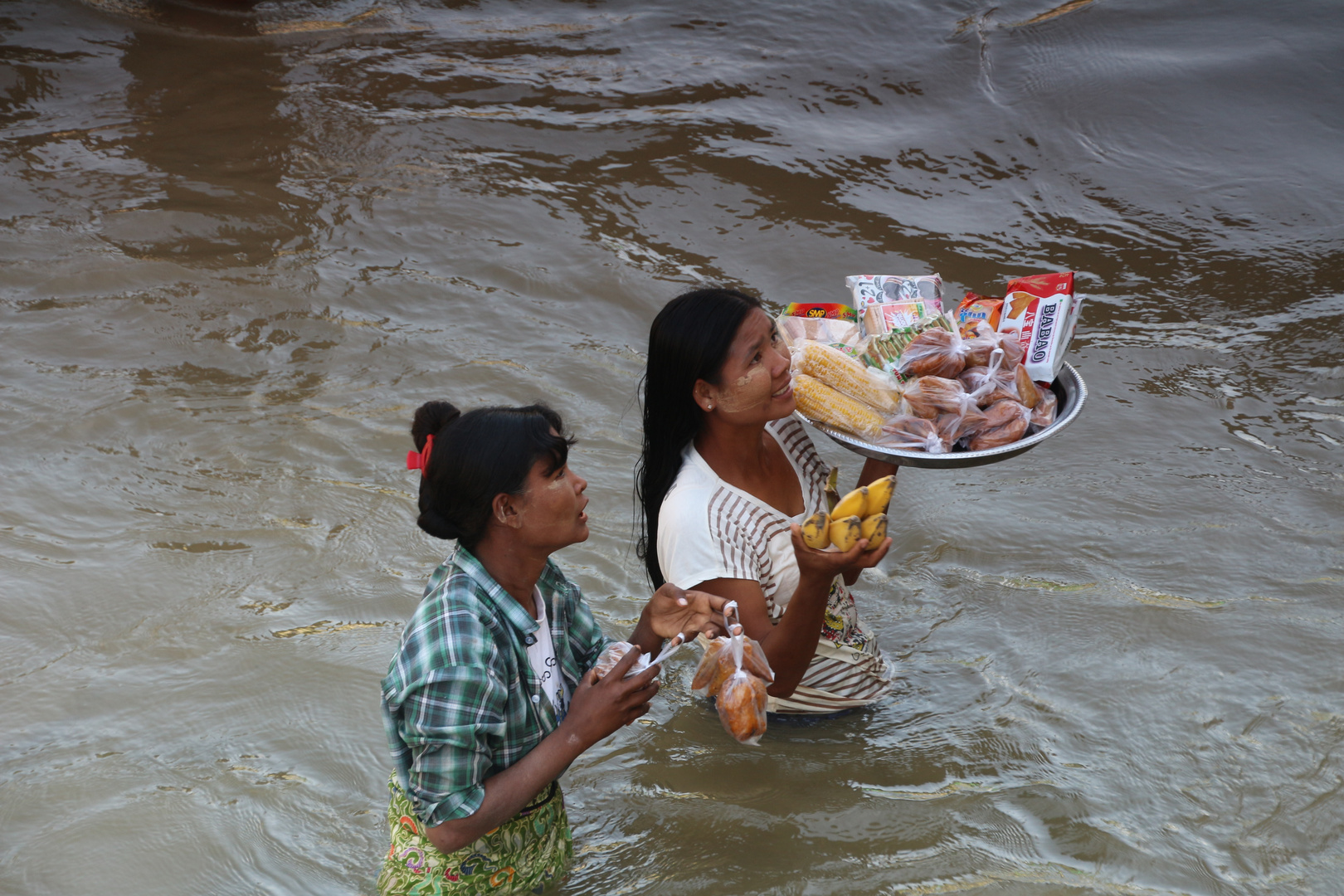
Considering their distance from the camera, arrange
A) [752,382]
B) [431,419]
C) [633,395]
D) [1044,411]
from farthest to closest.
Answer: [633,395] → [1044,411] → [752,382] → [431,419]

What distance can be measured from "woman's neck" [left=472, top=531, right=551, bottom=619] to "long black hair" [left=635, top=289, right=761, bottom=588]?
565 mm

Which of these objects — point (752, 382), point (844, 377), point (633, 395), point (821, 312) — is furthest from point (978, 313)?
point (633, 395)

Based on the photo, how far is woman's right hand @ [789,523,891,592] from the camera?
228 centimetres

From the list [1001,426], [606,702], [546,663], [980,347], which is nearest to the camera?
[606,702]

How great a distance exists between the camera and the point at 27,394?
5.32m

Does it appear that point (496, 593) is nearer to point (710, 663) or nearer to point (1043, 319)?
point (710, 663)

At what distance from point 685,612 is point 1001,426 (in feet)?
3.21

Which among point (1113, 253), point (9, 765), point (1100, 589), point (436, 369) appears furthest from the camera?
point (1113, 253)

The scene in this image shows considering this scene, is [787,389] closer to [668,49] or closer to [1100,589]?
[1100,589]

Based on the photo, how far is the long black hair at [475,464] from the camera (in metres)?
2.19

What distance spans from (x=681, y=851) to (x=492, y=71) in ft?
22.7

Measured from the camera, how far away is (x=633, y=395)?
5637 millimetres

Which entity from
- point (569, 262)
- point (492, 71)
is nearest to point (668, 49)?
point (492, 71)

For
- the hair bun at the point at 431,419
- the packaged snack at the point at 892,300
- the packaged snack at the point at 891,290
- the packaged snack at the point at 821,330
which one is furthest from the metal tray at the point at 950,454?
the hair bun at the point at 431,419
